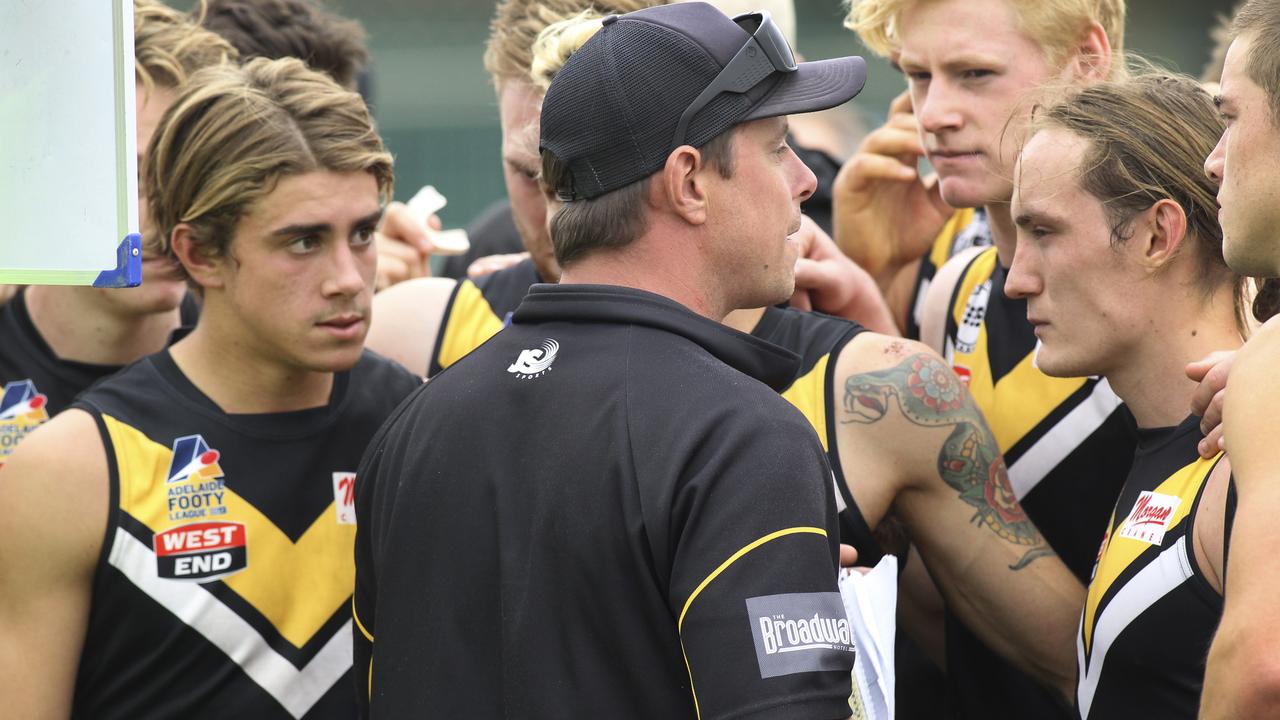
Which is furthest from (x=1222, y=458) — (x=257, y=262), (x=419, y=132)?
(x=419, y=132)

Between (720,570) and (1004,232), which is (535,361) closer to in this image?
(720,570)

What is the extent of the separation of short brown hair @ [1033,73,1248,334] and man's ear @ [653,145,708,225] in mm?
1114

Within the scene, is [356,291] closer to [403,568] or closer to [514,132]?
[514,132]

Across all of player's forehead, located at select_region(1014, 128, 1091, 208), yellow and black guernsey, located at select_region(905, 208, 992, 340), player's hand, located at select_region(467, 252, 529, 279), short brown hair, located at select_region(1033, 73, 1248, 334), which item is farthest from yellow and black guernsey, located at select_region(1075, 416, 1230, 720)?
player's hand, located at select_region(467, 252, 529, 279)

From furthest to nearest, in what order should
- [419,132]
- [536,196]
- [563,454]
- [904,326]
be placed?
1. [419,132]
2. [904,326]
3. [536,196]
4. [563,454]

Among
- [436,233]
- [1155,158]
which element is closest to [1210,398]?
[1155,158]

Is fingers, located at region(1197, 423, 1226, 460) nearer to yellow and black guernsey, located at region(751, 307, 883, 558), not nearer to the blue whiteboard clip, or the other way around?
yellow and black guernsey, located at region(751, 307, 883, 558)

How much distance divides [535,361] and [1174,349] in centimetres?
148

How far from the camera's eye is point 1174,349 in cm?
292

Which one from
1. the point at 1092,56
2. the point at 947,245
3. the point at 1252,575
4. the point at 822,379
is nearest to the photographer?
the point at 1252,575

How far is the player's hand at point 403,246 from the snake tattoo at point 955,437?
6.61 feet

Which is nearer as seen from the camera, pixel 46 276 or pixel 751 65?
pixel 46 276

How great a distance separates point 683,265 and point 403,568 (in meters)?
0.71

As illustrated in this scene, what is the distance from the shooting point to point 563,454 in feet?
7.08
